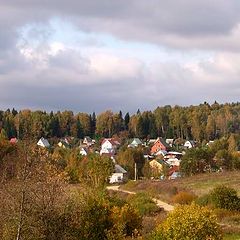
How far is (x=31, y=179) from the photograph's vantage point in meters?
18.2

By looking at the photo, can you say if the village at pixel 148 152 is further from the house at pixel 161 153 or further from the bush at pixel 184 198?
the bush at pixel 184 198

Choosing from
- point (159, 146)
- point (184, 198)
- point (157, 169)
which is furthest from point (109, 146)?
point (184, 198)

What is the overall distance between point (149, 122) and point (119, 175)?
75.3m

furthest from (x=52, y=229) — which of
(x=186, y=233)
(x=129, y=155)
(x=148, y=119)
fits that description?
(x=148, y=119)

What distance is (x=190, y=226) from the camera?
1805 centimetres

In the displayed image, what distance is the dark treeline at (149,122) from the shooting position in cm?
14212

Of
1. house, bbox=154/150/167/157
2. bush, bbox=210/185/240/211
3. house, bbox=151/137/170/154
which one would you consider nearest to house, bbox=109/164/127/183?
house, bbox=154/150/167/157

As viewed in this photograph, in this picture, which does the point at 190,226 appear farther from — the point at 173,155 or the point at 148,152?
the point at 148,152

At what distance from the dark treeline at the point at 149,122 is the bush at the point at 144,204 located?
9579cm

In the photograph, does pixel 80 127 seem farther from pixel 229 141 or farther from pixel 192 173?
pixel 192 173

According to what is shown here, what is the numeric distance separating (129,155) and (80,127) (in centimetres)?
7411

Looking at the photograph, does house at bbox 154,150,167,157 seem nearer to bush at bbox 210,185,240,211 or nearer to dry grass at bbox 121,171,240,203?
dry grass at bbox 121,171,240,203

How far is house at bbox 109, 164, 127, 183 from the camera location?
7815 cm

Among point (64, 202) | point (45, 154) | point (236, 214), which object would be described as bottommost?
point (236, 214)
